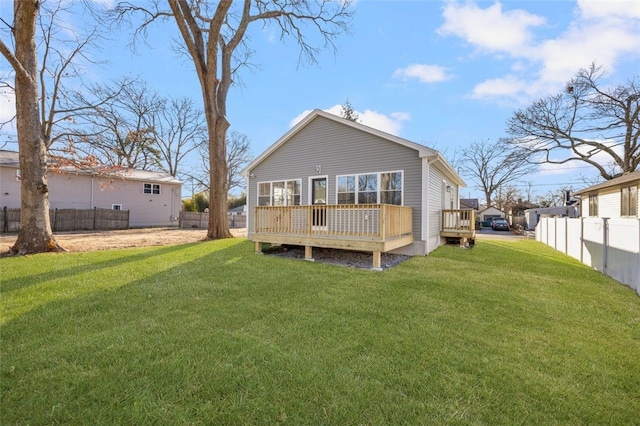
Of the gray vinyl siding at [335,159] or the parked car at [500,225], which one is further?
the parked car at [500,225]

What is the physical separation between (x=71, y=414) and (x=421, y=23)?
41.0 feet

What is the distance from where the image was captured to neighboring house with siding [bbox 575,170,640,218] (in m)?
12.8

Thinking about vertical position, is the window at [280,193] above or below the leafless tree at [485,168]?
below

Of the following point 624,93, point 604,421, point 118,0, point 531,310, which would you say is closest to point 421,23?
point 531,310

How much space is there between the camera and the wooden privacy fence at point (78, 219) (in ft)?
49.8

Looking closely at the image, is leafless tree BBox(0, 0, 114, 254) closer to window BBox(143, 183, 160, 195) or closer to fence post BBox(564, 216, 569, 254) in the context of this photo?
window BBox(143, 183, 160, 195)

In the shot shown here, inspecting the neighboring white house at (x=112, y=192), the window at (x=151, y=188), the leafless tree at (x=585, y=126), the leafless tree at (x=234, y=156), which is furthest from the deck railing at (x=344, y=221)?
the leafless tree at (x=234, y=156)

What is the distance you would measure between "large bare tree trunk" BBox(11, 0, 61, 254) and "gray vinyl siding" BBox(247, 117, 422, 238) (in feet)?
22.2

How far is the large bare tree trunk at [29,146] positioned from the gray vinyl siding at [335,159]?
6754 millimetres

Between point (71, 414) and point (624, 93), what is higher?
point (624, 93)

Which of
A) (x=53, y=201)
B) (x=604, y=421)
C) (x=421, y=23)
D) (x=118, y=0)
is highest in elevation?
(x=118, y=0)

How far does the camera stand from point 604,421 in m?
2.07

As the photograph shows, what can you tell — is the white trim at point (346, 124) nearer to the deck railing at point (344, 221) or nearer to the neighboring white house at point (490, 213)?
the deck railing at point (344, 221)

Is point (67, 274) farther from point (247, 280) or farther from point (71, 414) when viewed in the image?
point (71, 414)
